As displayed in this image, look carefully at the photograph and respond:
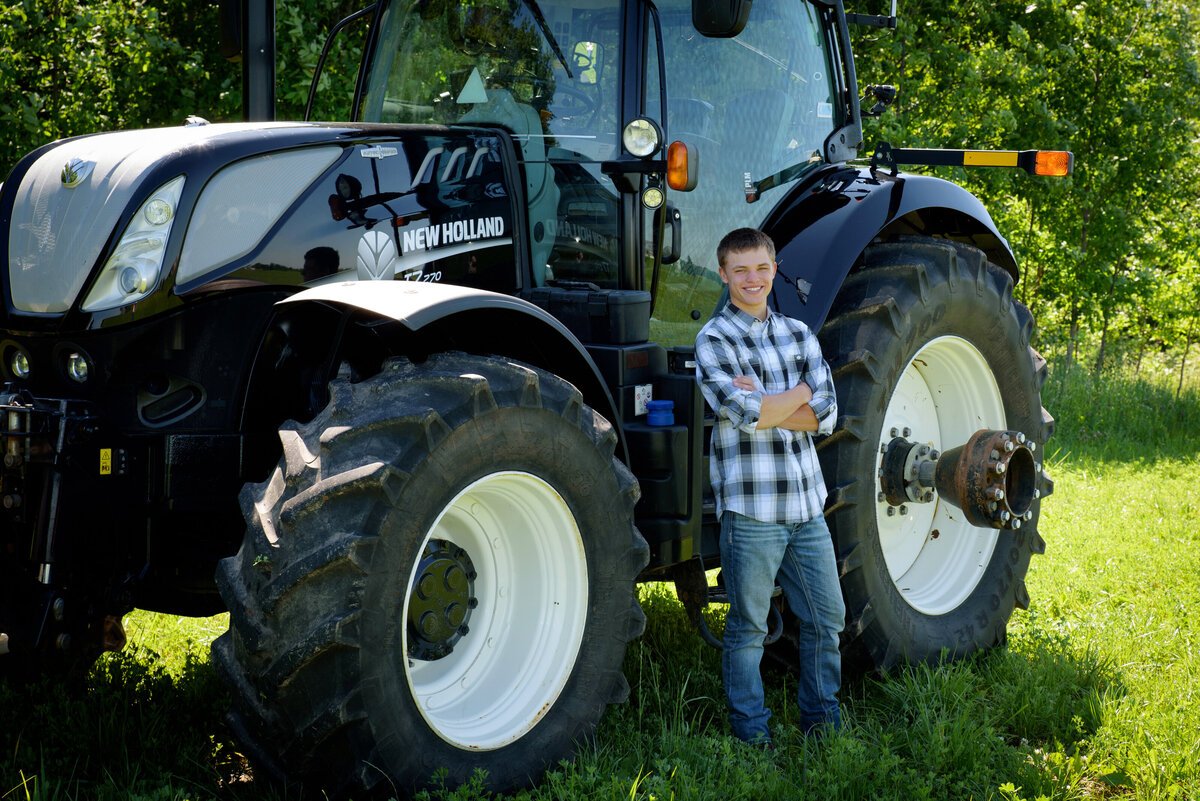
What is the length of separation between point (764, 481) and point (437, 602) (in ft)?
3.49

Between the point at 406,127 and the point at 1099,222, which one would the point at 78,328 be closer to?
the point at 406,127

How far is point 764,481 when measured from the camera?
3395 mm

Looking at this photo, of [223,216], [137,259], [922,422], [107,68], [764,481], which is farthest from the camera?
[107,68]

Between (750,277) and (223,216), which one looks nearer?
(223,216)

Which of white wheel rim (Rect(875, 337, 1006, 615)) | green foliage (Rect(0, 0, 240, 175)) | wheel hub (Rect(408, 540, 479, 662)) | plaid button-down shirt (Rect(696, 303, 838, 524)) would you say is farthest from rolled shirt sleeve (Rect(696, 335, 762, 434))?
green foliage (Rect(0, 0, 240, 175))

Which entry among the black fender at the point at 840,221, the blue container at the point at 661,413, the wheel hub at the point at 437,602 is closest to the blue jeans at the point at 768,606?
the blue container at the point at 661,413

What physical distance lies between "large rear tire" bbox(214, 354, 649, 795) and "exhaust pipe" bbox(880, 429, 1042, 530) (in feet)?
4.31

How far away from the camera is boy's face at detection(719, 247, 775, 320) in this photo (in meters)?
3.45

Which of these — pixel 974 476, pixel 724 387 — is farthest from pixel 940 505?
pixel 724 387

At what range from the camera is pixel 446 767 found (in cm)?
279

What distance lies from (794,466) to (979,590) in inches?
57.1

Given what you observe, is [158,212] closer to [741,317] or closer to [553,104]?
[553,104]

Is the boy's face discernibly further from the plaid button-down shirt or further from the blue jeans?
the blue jeans

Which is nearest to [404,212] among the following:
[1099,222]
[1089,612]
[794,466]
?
[794,466]
